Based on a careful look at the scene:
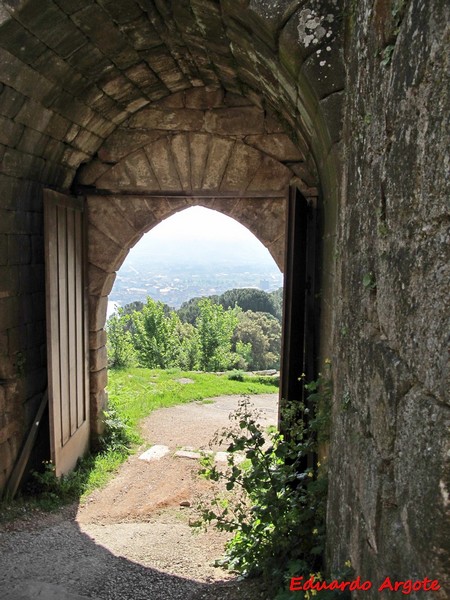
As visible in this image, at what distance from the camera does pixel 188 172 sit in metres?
5.14

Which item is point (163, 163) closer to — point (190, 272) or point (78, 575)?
point (78, 575)

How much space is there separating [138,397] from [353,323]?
6917 mm

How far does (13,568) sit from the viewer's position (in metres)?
3.36

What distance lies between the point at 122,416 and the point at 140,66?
409 centimetres

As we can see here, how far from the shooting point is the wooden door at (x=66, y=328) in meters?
4.49

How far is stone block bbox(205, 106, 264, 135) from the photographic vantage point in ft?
16.0

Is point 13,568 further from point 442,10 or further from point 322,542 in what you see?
point 442,10

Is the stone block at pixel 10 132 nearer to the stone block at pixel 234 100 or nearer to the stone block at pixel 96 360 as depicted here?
the stone block at pixel 234 100

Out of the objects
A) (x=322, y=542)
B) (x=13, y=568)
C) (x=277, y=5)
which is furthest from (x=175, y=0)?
(x=13, y=568)

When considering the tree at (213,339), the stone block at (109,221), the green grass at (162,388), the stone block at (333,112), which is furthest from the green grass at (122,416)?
the tree at (213,339)

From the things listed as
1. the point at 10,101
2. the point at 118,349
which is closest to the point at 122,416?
the point at 10,101

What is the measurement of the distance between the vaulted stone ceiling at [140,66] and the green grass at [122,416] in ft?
8.63

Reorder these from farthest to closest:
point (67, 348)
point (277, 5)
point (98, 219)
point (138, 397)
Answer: point (138, 397) < point (98, 219) < point (67, 348) < point (277, 5)

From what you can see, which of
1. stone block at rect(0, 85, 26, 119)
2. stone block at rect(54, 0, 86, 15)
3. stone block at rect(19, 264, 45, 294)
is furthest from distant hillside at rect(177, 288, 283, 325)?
stone block at rect(54, 0, 86, 15)
